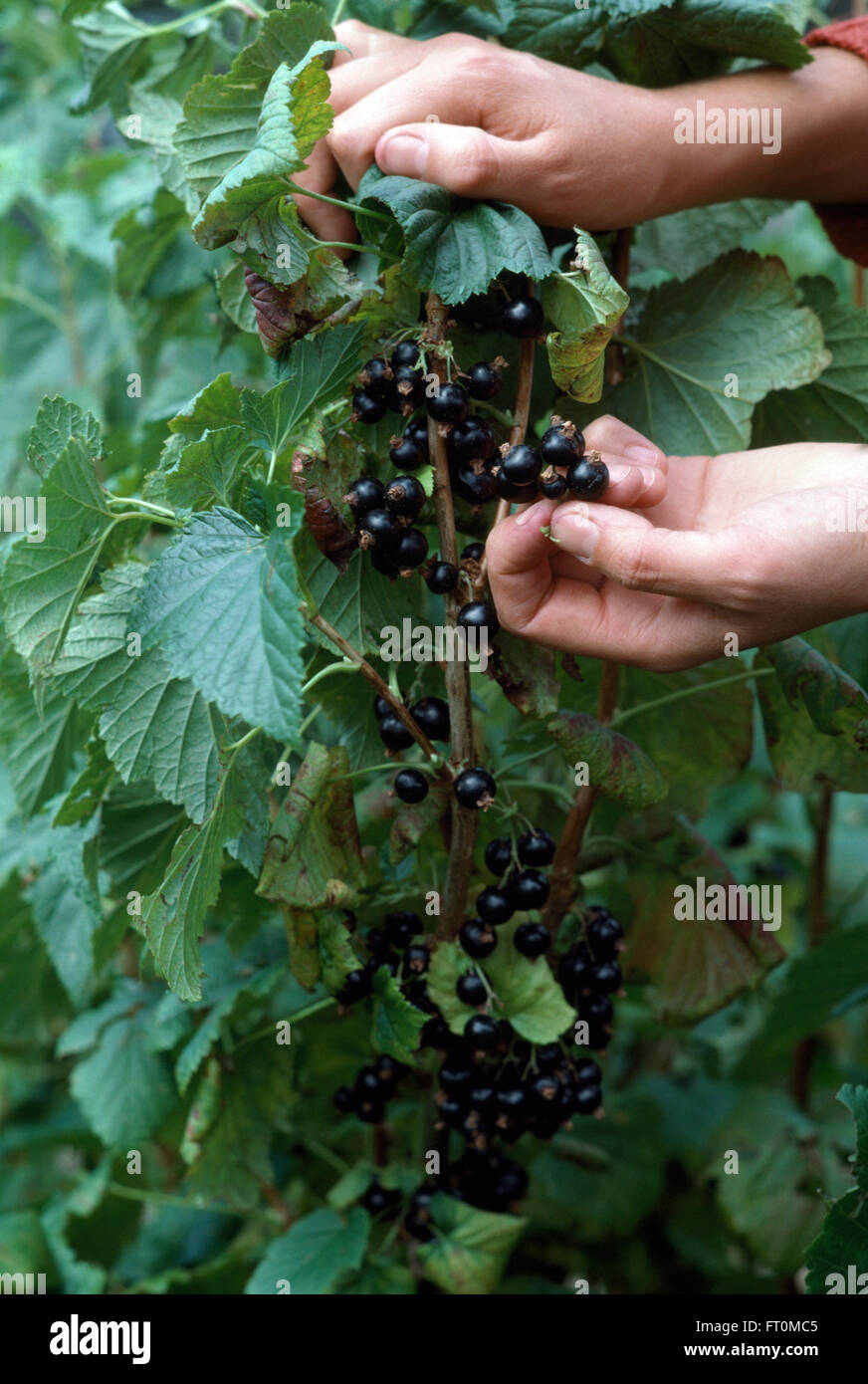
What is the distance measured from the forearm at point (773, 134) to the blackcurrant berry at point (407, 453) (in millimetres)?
303

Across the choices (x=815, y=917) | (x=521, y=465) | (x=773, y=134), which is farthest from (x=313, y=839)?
(x=815, y=917)

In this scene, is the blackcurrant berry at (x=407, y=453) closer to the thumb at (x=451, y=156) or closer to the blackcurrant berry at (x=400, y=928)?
the thumb at (x=451, y=156)

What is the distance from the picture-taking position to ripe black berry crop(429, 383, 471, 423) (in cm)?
71

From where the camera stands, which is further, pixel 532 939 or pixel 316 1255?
pixel 316 1255

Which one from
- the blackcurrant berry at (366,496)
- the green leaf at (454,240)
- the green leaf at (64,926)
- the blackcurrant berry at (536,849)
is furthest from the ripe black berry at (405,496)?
Answer: the green leaf at (64,926)

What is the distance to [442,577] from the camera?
76 cm

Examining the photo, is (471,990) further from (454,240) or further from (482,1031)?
(454,240)

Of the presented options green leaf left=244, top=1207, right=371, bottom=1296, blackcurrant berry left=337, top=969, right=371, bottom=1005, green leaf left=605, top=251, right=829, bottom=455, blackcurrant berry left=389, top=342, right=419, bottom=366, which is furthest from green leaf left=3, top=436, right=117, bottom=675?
green leaf left=244, top=1207, right=371, bottom=1296

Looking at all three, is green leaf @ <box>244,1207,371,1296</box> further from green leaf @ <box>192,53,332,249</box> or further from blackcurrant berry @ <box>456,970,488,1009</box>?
green leaf @ <box>192,53,332,249</box>

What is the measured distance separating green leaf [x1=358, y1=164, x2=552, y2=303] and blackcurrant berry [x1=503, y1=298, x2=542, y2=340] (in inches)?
1.3

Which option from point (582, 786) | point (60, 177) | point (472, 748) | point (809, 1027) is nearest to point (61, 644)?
point (472, 748)

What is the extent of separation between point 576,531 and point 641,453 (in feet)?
0.43

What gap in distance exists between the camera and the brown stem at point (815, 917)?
1391 mm

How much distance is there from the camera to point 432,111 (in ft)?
2.48
